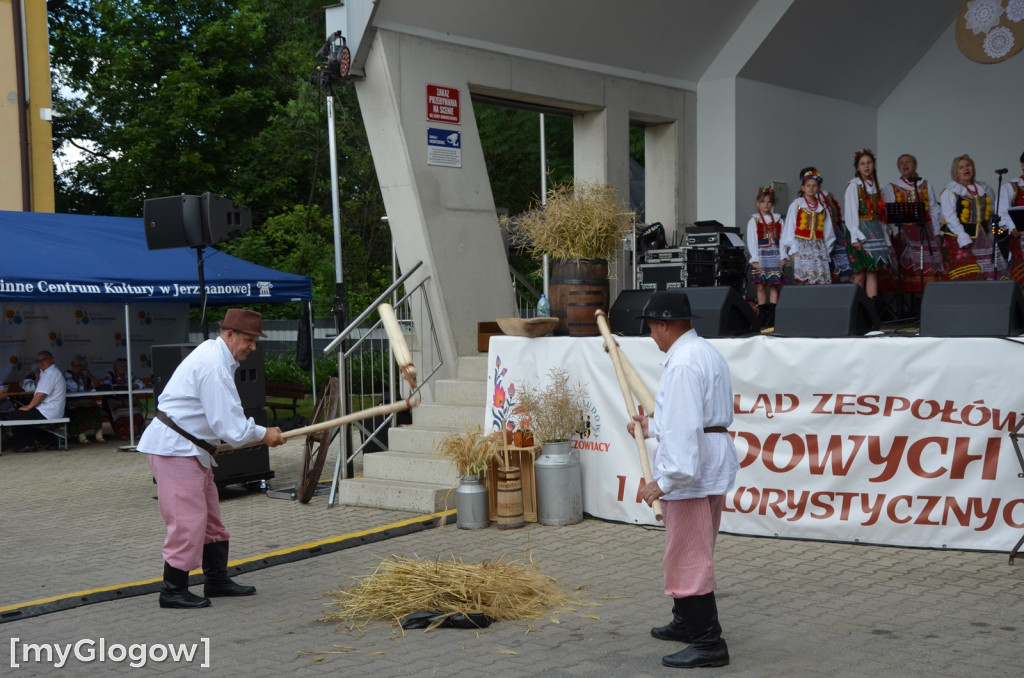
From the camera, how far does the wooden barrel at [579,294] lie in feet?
31.1

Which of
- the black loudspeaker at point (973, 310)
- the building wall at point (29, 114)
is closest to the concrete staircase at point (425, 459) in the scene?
the black loudspeaker at point (973, 310)

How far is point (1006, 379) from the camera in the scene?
7078 millimetres

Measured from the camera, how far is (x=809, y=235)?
11.8 meters

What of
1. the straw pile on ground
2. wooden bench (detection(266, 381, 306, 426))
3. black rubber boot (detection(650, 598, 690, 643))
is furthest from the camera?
wooden bench (detection(266, 381, 306, 426))

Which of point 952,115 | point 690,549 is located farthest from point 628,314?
point 952,115

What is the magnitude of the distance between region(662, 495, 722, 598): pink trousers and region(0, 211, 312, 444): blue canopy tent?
11011 millimetres

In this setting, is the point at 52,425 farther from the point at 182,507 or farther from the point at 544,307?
the point at 182,507

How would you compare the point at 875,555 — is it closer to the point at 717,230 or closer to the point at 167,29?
the point at 717,230

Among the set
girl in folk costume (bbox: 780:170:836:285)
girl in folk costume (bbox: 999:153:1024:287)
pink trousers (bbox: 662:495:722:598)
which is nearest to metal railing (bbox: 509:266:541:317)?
girl in folk costume (bbox: 780:170:836:285)

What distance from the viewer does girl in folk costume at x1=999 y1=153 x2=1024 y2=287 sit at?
11.8 meters

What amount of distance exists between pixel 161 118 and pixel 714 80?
67.9ft

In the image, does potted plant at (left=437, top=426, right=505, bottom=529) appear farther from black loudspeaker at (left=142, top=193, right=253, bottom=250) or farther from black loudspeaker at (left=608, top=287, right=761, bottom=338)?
black loudspeaker at (left=142, top=193, right=253, bottom=250)

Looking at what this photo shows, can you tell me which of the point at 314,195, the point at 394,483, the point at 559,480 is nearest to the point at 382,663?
the point at 559,480

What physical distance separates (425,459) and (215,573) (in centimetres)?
310
